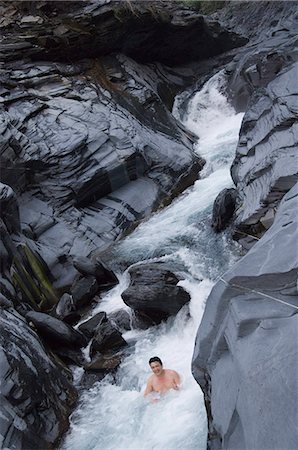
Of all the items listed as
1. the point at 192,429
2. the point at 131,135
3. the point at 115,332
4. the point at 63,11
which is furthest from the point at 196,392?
the point at 63,11

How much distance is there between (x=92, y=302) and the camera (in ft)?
26.1

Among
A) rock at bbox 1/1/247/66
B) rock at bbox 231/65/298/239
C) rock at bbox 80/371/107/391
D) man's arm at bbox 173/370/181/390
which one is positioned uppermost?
rock at bbox 1/1/247/66

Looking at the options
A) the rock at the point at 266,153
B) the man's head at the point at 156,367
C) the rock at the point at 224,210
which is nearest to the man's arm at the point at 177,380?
the man's head at the point at 156,367

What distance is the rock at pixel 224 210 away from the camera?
8.50 metres

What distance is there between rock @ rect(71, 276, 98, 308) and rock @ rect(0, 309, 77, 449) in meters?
1.82

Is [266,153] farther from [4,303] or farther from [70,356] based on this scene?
[4,303]

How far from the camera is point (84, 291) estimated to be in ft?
26.0

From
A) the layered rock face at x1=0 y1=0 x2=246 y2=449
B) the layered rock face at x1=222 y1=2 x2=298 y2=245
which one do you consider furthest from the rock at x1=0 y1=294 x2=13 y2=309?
the layered rock face at x1=222 y1=2 x2=298 y2=245

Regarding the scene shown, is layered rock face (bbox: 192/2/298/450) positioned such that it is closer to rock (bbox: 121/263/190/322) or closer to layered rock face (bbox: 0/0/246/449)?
layered rock face (bbox: 0/0/246/449)

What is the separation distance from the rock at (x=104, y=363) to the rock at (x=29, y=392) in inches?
15.8

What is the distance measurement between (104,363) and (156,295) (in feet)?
4.01

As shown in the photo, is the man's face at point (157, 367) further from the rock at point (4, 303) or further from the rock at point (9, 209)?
the rock at point (9, 209)

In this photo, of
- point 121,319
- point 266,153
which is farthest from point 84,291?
point 266,153

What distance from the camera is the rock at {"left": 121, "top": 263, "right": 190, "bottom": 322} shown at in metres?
6.74
